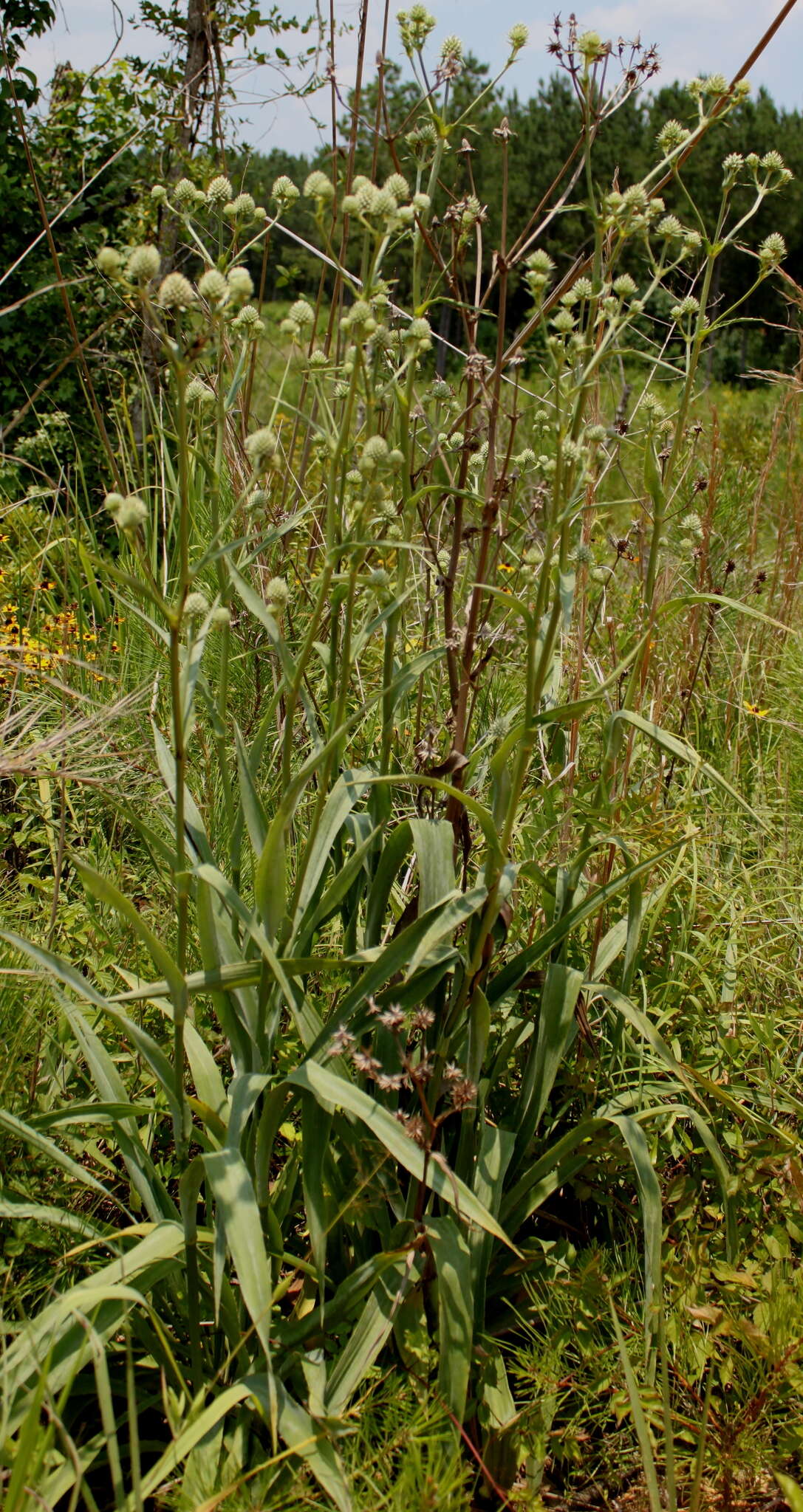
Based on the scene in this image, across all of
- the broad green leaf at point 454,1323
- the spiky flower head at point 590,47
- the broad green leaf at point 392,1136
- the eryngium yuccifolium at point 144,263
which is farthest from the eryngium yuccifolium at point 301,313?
the broad green leaf at point 454,1323

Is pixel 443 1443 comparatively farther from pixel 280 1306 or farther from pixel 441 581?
pixel 441 581

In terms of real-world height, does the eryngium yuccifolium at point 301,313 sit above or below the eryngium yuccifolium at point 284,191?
below

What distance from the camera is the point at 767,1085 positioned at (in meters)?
1.72

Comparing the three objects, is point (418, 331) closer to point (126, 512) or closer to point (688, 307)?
point (126, 512)

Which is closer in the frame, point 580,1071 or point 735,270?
point 580,1071

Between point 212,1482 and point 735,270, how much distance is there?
980 inches

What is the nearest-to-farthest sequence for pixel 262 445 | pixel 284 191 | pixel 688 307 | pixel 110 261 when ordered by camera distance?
pixel 110 261, pixel 262 445, pixel 284 191, pixel 688 307

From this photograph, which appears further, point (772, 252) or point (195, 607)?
point (772, 252)

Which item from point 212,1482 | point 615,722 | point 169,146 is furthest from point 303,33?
point 212,1482

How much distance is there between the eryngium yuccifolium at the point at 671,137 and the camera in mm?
1514

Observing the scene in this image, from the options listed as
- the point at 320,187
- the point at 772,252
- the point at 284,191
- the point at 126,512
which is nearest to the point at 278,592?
the point at 126,512

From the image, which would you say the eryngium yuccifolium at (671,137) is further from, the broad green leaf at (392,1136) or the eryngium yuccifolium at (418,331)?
the broad green leaf at (392,1136)

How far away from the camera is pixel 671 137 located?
154 cm

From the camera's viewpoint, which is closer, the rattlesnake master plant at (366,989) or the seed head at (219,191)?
the rattlesnake master plant at (366,989)
